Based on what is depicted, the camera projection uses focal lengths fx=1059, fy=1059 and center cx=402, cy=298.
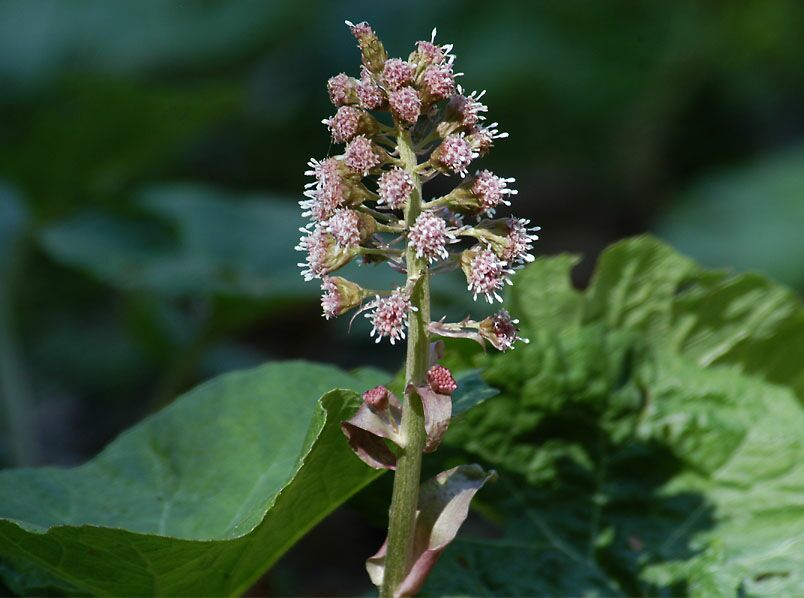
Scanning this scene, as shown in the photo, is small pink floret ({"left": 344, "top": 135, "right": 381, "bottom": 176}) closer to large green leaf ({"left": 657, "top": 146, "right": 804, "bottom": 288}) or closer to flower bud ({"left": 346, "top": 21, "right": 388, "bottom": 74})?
flower bud ({"left": 346, "top": 21, "right": 388, "bottom": 74})

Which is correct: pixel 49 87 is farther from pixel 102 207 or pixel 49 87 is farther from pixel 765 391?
pixel 765 391

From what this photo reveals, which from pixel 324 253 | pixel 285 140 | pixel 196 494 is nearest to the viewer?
pixel 324 253

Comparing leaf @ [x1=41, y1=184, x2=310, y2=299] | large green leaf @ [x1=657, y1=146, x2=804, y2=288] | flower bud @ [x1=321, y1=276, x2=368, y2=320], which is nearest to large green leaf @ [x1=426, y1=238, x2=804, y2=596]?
flower bud @ [x1=321, y1=276, x2=368, y2=320]

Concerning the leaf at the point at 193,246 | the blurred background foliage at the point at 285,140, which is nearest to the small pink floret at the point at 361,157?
the leaf at the point at 193,246

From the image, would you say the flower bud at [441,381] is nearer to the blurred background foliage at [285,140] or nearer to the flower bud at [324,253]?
the flower bud at [324,253]

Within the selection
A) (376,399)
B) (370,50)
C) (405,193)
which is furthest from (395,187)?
(376,399)

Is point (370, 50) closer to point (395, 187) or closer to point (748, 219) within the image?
point (395, 187)
